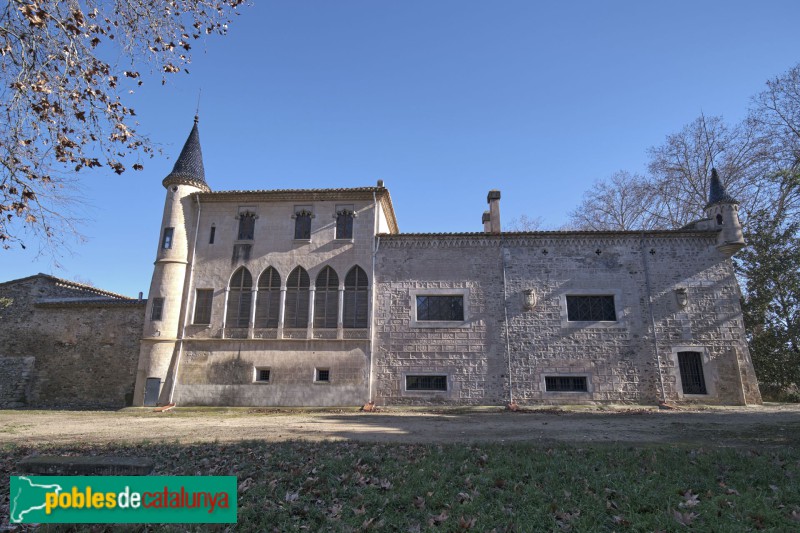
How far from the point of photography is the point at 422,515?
15.2ft

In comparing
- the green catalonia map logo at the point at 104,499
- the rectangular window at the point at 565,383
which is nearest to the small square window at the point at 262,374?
the rectangular window at the point at 565,383

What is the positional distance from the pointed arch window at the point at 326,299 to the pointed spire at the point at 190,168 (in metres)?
7.26

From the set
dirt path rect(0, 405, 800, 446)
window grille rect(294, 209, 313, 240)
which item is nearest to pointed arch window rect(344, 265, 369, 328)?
window grille rect(294, 209, 313, 240)

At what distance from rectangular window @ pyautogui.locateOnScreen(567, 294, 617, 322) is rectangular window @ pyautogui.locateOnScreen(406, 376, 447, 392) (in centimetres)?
583

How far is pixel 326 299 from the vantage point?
60.4 feet

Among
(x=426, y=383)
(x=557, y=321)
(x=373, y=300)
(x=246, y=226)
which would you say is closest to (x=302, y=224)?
(x=246, y=226)

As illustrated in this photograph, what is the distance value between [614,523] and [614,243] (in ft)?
51.8

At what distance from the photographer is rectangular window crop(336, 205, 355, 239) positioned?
19.1 m

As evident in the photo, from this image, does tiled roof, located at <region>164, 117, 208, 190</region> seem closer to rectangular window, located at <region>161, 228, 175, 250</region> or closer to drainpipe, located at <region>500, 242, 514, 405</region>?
rectangular window, located at <region>161, 228, 175, 250</region>

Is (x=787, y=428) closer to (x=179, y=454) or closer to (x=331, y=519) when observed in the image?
(x=331, y=519)

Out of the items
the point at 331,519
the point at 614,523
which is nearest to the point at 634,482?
the point at 614,523

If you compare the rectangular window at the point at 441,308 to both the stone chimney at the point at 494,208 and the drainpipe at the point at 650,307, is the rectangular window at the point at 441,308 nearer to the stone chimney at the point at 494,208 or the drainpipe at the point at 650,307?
the stone chimney at the point at 494,208

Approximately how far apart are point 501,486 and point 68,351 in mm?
21374

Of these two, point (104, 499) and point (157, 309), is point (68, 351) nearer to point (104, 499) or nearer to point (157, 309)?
point (157, 309)
